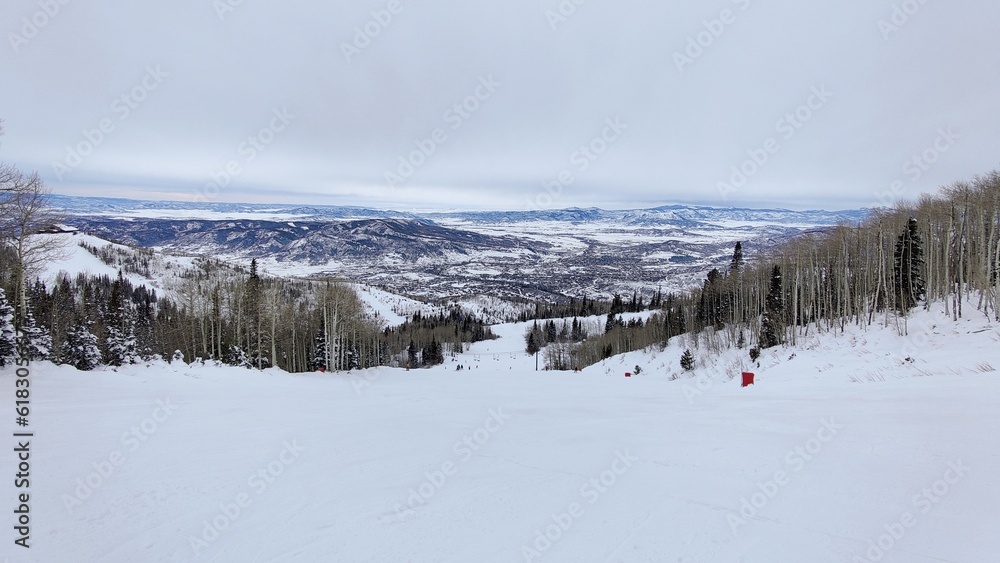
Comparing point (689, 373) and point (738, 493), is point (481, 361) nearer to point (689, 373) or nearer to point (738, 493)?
point (689, 373)

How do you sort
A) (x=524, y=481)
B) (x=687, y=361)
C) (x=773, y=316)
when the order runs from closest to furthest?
(x=524, y=481), (x=687, y=361), (x=773, y=316)

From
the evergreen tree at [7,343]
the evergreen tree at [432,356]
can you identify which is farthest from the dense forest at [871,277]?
the evergreen tree at [432,356]

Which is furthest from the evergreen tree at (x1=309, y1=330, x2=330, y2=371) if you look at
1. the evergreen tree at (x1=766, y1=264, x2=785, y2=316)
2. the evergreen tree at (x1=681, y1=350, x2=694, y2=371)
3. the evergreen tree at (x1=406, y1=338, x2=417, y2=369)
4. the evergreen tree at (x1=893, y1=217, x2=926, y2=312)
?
the evergreen tree at (x1=893, y1=217, x2=926, y2=312)

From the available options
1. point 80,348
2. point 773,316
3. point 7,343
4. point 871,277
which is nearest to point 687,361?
point 773,316

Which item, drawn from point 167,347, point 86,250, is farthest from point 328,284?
point 86,250

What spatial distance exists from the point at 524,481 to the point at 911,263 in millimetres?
39635

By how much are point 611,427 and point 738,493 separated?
3.54 meters

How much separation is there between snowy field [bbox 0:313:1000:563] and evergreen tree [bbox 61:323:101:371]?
15.2m

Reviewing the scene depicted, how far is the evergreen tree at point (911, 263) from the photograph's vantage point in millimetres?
31312

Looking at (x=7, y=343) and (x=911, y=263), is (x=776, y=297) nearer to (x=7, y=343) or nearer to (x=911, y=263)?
(x=911, y=263)

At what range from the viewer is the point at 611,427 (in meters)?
8.74

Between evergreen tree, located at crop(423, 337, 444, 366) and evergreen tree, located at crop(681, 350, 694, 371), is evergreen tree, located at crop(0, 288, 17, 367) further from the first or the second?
evergreen tree, located at crop(423, 337, 444, 366)

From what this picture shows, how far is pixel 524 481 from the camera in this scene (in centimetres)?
604

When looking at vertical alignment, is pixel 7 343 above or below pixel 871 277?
above
